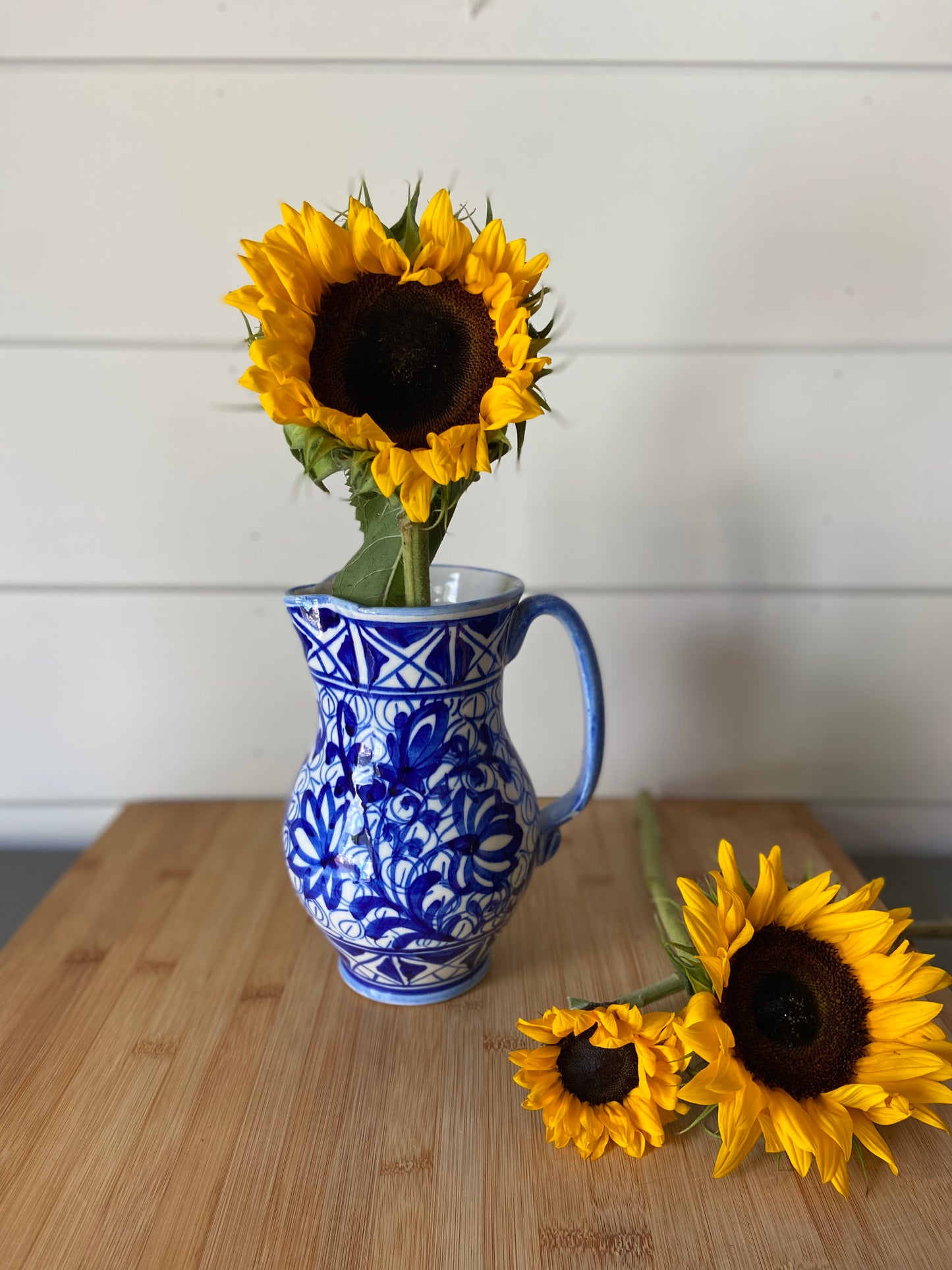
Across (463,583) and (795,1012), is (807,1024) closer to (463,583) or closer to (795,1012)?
Result: (795,1012)

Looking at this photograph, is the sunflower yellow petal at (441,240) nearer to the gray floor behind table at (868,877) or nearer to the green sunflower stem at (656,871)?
the green sunflower stem at (656,871)

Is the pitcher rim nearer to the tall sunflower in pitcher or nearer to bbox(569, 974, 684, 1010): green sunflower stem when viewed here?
the tall sunflower in pitcher

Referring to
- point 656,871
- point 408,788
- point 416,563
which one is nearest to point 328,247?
point 416,563

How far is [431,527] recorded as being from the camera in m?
0.49

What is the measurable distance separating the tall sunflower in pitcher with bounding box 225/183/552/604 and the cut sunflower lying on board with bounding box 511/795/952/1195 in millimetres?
235

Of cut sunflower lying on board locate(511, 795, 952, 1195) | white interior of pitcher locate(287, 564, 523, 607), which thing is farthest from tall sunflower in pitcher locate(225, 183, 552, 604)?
cut sunflower lying on board locate(511, 795, 952, 1195)

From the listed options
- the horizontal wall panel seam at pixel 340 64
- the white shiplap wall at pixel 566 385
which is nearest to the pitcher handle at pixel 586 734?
the white shiplap wall at pixel 566 385

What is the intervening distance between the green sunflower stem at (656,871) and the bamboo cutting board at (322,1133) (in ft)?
0.08

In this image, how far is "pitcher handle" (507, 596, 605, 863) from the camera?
0.57 m

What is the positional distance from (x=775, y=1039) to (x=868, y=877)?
415 mm

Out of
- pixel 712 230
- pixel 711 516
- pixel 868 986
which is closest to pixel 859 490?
pixel 711 516

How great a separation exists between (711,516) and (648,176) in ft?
0.90

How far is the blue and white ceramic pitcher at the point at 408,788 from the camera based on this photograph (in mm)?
501

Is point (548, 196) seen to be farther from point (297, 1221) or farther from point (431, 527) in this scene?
point (297, 1221)
